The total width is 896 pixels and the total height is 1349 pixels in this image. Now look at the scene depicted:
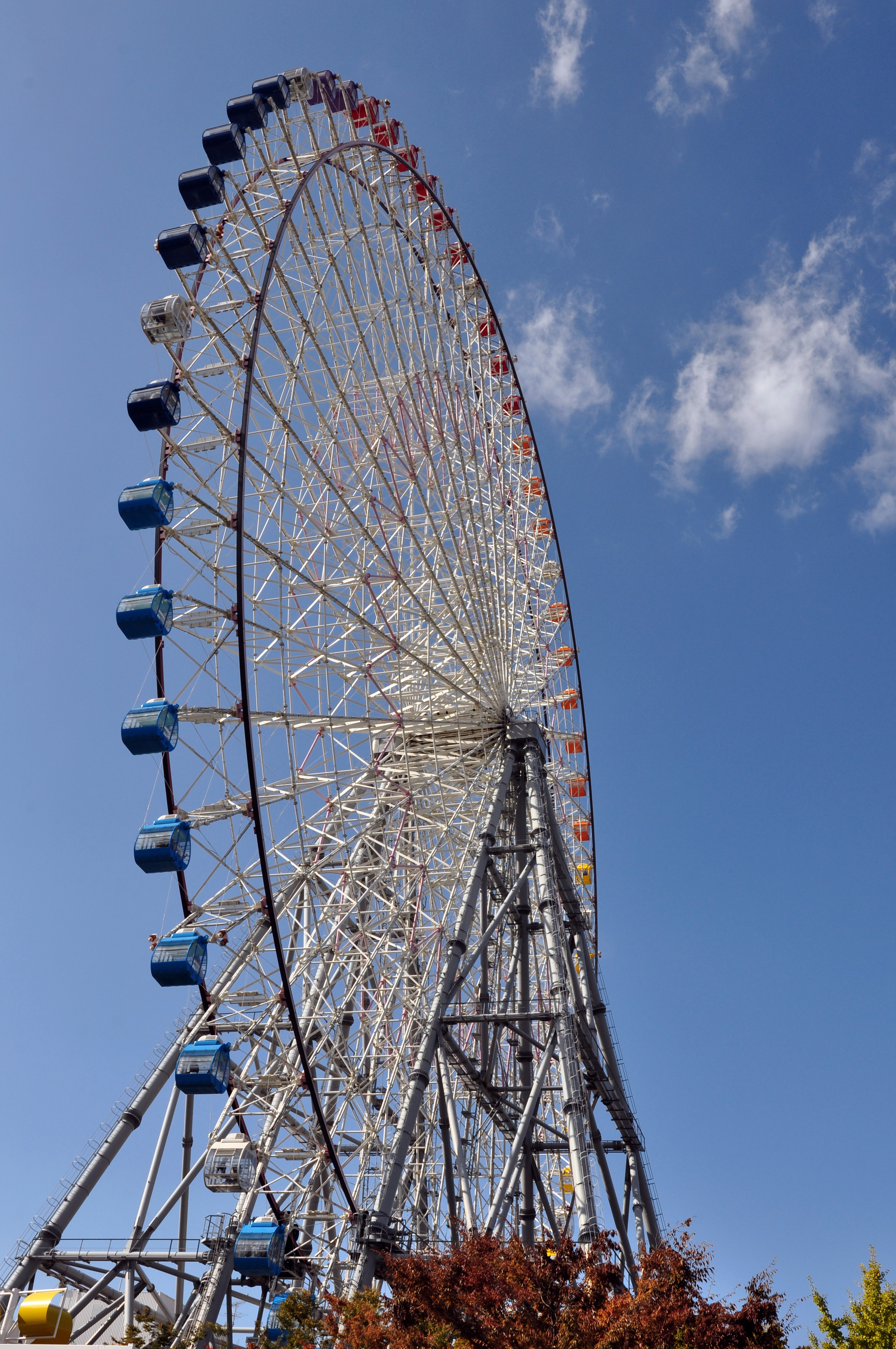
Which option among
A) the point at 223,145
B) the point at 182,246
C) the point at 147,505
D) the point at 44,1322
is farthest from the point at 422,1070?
the point at 223,145

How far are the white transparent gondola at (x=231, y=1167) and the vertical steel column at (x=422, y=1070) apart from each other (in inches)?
99.1

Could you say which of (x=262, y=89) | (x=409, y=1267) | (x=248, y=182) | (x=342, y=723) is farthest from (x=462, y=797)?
(x=262, y=89)

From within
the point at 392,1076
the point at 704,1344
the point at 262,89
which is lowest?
the point at 704,1344

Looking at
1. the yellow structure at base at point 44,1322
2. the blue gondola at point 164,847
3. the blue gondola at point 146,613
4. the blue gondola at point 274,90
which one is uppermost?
the blue gondola at point 274,90

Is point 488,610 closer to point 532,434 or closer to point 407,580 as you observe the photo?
point 407,580

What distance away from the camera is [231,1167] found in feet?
68.2

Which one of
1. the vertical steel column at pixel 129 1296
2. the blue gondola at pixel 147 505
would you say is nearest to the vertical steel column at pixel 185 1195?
the vertical steel column at pixel 129 1296

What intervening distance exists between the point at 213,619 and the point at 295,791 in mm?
4246

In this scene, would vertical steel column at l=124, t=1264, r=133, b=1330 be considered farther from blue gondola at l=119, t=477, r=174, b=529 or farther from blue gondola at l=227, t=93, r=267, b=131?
blue gondola at l=227, t=93, r=267, b=131

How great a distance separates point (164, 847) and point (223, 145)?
15378 millimetres

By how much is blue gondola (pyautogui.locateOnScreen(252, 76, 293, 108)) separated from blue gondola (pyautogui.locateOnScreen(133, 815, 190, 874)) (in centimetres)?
1646

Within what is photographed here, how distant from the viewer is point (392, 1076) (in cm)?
2467

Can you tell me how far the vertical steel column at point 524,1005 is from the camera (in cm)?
2791

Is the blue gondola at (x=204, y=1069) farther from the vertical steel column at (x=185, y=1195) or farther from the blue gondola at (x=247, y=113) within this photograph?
the blue gondola at (x=247, y=113)
